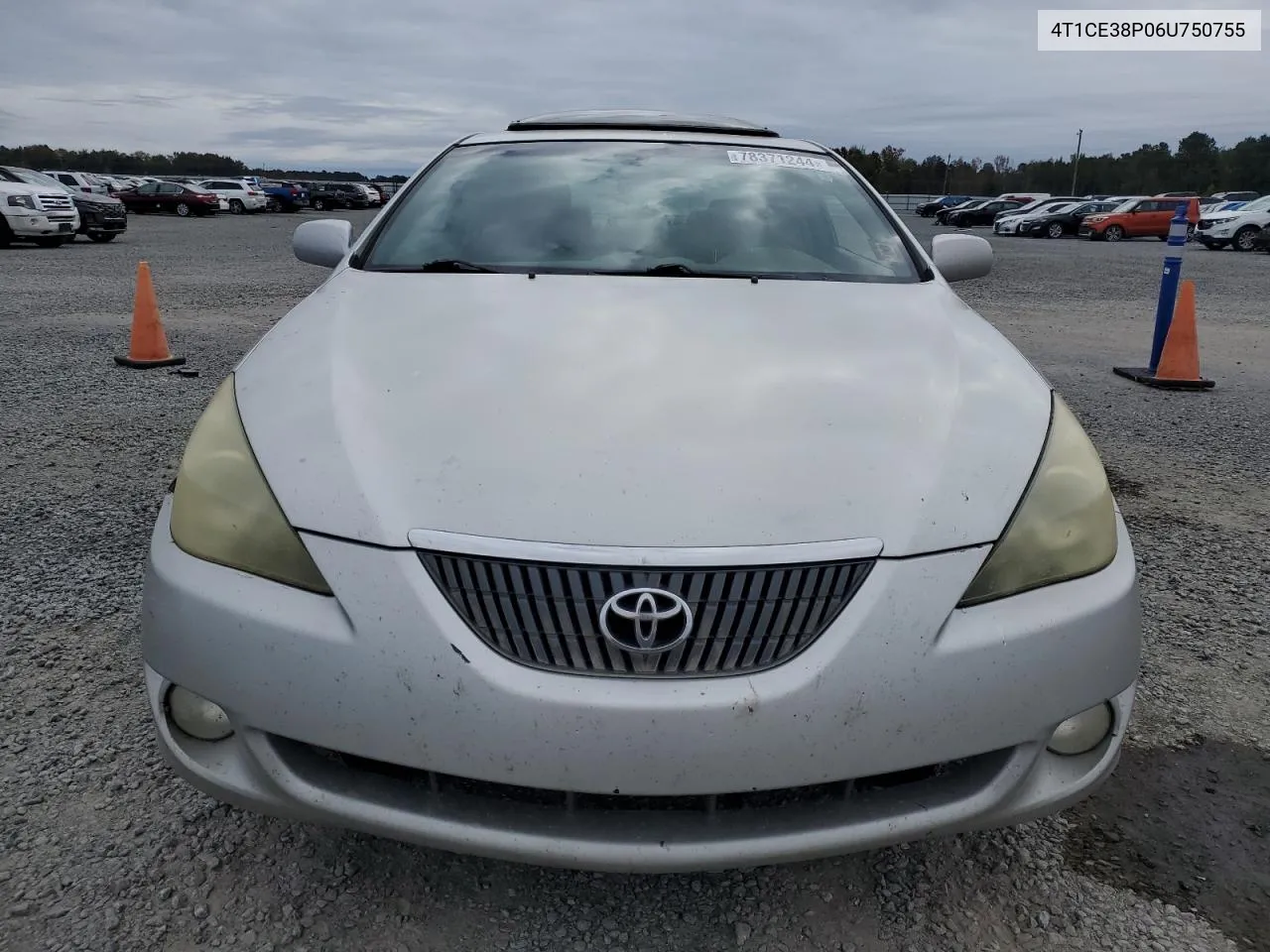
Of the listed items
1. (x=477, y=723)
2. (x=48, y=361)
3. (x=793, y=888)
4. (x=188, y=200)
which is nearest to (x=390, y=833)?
(x=477, y=723)

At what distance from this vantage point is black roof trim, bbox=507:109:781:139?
332 centimetres

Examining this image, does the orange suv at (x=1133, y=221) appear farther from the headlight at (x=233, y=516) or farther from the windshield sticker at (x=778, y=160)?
the headlight at (x=233, y=516)

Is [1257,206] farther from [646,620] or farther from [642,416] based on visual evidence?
[646,620]

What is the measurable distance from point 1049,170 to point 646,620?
84592 millimetres

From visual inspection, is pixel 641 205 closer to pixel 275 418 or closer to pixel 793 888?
pixel 275 418

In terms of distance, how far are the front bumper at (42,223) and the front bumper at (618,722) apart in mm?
18133

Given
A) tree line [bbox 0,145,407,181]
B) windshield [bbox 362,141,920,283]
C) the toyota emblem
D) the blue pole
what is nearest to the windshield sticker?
windshield [bbox 362,141,920,283]

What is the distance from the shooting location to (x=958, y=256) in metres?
3.07

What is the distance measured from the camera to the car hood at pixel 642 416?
1.52m

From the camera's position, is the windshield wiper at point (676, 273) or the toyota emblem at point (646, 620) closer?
the toyota emblem at point (646, 620)

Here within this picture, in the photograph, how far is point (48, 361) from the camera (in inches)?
263

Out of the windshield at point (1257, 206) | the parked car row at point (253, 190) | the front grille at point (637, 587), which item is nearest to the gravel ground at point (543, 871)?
the front grille at point (637, 587)

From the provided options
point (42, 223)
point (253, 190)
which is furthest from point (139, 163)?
point (42, 223)

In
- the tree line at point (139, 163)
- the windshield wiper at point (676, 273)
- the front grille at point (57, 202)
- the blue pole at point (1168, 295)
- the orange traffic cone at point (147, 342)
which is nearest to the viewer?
the windshield wiper at point (676, 273)
